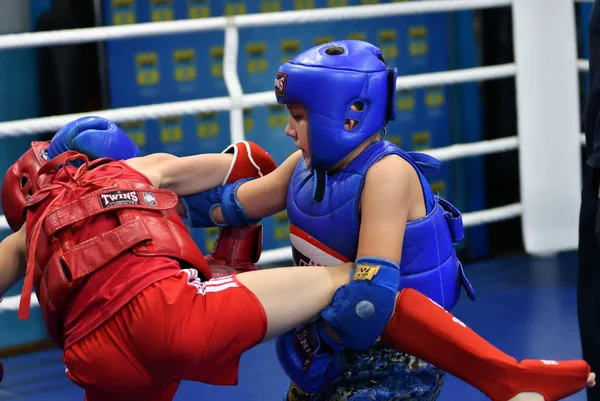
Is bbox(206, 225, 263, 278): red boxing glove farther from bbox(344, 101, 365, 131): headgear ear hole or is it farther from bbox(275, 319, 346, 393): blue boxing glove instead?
bbox(344, 101, 365, 131): headgear ear hole

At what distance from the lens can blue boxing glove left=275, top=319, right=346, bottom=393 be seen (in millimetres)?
1843

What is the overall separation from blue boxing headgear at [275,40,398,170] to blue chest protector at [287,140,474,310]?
48 mm

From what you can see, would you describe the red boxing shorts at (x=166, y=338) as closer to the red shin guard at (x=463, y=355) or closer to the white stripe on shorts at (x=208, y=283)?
the white stripe on shorts at (x=208, y=283)

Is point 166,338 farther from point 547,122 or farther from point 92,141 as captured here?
point 547,122

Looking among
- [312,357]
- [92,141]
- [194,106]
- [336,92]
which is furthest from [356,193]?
[194,106]

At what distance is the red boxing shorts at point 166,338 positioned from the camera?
172cm

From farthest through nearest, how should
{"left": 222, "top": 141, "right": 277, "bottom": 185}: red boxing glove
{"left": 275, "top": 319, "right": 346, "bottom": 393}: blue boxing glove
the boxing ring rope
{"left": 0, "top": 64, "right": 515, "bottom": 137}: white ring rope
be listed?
the boxing ring rope < {"left": 0, "top": 64, "right": 515, "bottom": 137}: white ring rope < {"left": 222, "top": 141, "right": 277, "bottom": 185}: red boxing glove < {"left": 275, "top": 319, "right": 346, "bottom": 393}: blue boxing glove

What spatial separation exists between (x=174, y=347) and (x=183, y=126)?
2335 mm

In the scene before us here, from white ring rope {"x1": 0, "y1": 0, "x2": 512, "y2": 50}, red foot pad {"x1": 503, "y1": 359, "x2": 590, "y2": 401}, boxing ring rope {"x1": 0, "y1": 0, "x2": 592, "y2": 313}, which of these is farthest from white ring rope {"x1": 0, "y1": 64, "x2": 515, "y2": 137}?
red foot pad {"x1": 503, "y1": 359, "x2": 590, "y2": 401}

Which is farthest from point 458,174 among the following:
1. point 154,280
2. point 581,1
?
point 154,280

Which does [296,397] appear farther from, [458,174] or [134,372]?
[458,174]

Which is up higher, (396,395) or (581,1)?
(581,1)

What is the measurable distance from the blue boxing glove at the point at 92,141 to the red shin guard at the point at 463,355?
675mm

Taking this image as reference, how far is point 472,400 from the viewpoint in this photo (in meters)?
2.91
